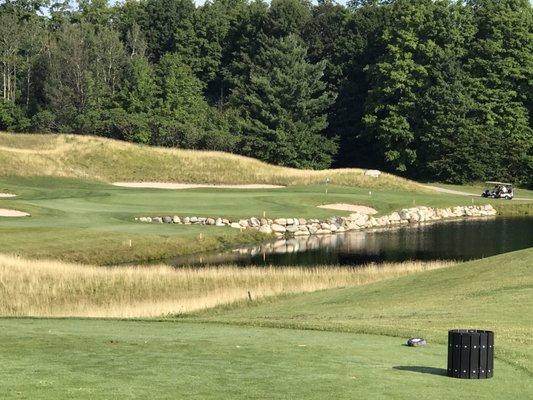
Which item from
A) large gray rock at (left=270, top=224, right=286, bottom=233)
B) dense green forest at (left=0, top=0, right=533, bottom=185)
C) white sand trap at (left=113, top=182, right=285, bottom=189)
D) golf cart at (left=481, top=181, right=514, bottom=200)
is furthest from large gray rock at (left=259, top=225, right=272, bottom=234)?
dense green forest at (left=0, top=0, right=533, bottom=185)

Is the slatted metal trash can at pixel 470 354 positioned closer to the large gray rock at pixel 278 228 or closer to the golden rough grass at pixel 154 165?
the large gray rock at pixel 278 228

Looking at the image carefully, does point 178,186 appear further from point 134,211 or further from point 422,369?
point 422,369

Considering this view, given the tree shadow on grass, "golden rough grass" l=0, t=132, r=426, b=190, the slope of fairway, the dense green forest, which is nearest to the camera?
the tree shadow on grass

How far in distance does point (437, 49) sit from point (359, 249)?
190 feet

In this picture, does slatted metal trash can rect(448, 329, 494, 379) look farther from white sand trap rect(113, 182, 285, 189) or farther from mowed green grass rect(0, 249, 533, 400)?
white sand trap rect(113, 182, 285, 189)

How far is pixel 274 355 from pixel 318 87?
96718 mm

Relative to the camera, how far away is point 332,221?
202ft

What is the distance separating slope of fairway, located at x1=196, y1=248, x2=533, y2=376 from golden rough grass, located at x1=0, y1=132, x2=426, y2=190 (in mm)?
49529

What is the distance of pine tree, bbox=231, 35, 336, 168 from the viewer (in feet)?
348

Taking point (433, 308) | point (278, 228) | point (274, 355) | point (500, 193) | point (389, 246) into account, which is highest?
point (274, 355)

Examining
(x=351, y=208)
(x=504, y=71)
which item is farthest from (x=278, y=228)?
(x=504, y=71)

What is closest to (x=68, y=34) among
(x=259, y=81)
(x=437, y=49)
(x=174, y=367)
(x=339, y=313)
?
(x=259, y=81)

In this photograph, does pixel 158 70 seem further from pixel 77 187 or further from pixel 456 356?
pixel 456 356

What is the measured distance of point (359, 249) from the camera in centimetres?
5131
